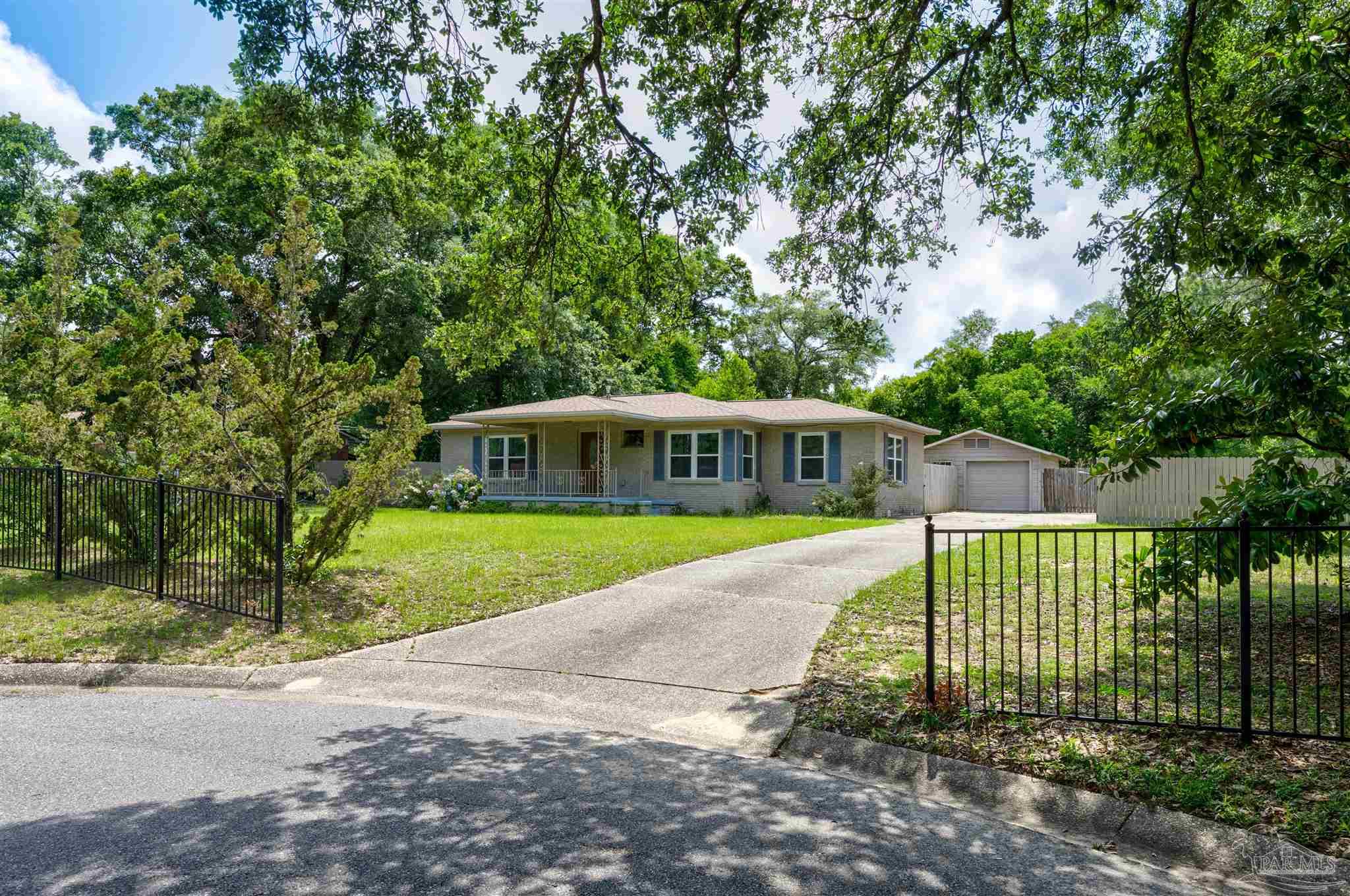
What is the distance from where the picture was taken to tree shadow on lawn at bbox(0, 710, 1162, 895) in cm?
305

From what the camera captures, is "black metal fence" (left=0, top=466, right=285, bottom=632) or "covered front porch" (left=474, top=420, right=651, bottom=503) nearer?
"black metal fence" (left=0, top=466, right=285, bottom=632)

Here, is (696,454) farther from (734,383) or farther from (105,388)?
(734,383)

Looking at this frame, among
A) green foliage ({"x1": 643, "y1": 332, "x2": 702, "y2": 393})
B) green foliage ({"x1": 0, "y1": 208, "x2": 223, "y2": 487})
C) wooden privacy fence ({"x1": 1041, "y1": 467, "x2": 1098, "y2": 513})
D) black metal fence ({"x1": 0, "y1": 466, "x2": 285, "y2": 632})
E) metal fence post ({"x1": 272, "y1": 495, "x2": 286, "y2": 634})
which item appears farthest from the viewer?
green foliage ({"x1": 643, "y1": 332, "x2": 702, "y2": 393})

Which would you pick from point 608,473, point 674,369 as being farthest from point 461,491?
point 674,369

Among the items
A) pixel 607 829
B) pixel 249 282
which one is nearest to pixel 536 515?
pixel 249 282

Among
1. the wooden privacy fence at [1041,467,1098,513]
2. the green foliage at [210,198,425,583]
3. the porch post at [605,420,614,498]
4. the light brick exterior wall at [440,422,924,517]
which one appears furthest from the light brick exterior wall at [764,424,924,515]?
the green foliage at [210,198,425,583]

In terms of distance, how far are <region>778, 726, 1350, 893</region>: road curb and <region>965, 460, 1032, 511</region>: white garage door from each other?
2533 cm

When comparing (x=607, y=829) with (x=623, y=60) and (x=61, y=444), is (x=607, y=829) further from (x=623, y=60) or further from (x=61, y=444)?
(x=61, y=444)

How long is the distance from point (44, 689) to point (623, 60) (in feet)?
24.1

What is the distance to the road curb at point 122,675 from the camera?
6039mm

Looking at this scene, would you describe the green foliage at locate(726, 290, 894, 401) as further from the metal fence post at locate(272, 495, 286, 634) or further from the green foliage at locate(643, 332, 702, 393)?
the metal fence post at locate(272, 495, 286, 634)

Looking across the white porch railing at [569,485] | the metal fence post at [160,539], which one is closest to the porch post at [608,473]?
the white porch railing at [569,485]

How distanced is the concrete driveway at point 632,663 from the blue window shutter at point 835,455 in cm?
Answer: 1438

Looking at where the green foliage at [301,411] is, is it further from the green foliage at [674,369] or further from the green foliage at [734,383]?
the green foliage at [734,383]
